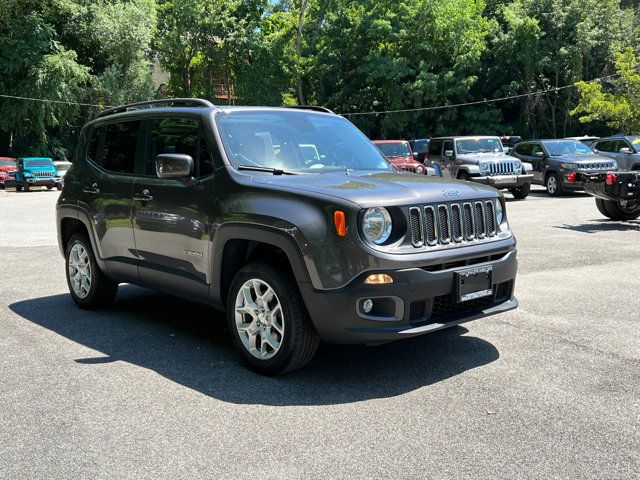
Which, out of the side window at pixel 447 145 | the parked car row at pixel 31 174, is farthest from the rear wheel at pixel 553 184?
the parked car row at pixel 31 174

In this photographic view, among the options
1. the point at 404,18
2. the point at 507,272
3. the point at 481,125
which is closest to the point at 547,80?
the point at 481,125

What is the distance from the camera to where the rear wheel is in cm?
2155

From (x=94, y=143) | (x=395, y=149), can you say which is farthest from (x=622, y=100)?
(x=94, y=143)

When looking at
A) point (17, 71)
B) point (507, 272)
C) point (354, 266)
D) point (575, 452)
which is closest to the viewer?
point (575, 452)

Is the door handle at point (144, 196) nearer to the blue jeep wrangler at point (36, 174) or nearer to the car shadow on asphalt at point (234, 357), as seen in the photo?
the car shadow on asphalt at point (234, 357)

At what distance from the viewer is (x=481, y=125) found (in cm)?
4803

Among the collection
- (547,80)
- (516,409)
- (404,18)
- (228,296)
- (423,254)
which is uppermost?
(404,18)

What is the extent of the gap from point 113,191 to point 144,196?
577mm

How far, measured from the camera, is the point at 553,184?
2189 centimetres

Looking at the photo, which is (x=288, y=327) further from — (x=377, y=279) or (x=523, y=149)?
(x=523, y=149)

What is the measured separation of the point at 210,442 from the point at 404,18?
4625cm

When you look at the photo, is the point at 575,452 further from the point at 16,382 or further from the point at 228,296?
the point at 16,382

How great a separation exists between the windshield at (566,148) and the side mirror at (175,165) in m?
18.9

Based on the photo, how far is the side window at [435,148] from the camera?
71.7ft
